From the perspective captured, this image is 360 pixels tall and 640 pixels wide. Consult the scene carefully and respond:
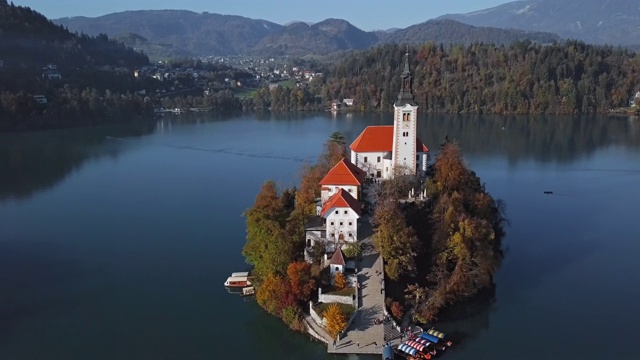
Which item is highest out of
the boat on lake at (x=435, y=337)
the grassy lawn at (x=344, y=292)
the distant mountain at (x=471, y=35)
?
the distant mountain at (x=471, y=35)

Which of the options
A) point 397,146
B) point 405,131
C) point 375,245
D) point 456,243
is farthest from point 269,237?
point 405,131

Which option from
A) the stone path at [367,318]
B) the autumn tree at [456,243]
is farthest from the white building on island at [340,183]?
the stone path at [367,318]

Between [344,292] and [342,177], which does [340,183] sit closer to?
[342,177]

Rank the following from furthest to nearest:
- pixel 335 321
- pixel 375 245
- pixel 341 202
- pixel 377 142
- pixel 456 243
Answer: pixel 377 142
pixel 341 202
pixel 375 245
pixel 456 243
pixel 335 321

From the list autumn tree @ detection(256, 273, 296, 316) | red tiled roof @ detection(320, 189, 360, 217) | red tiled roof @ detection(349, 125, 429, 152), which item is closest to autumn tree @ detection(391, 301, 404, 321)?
autumn tree @ detection(256, 273, 296, 316)

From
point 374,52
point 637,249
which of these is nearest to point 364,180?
point 637,249

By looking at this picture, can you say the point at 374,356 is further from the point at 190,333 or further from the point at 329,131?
the point at 329,131

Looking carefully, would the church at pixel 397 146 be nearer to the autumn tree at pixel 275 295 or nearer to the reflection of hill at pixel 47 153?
the autumn tree at pixel 275 295
